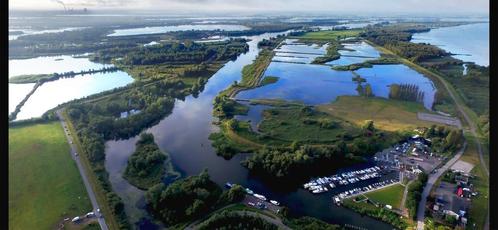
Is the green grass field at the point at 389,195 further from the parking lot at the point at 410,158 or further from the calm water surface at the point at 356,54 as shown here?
the calm water surface at the point at 356,54

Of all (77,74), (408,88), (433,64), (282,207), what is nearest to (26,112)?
(77,74)

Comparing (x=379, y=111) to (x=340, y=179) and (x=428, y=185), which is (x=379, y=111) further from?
(x=340, y=179)

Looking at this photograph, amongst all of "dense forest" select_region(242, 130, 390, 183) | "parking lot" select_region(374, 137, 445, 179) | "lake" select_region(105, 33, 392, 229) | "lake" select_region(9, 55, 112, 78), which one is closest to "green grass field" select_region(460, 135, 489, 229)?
"parking lot" select_region(374, 137, 445, 179)

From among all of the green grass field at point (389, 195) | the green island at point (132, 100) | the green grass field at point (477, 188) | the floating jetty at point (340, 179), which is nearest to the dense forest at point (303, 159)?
the floating jetty at point (340, 179)

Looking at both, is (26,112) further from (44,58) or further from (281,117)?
(44,58)

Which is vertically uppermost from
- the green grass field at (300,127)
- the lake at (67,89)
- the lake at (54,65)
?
the lake at (54,65)

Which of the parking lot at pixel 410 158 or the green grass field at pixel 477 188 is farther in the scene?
the parking lot at pixel 410 158
